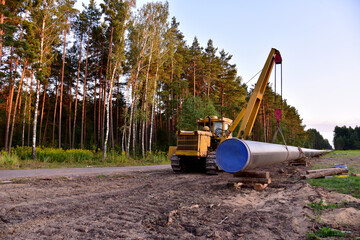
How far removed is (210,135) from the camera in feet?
41.8

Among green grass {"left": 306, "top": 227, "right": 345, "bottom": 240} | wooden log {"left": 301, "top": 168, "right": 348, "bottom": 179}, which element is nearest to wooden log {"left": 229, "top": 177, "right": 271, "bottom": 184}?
wooden log {"left": 301, "top": 168, "right": 348, "bottom": 179}

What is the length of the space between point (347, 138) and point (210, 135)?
137440 mm

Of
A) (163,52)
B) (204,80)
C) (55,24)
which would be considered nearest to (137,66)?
(163,52)

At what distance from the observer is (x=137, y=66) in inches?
873

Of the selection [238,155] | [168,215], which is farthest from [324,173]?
[168,215]

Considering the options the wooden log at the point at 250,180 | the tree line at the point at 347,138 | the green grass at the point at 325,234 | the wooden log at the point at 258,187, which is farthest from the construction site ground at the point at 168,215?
the tree line at the point at 347,138

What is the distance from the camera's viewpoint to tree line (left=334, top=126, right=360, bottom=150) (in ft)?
350

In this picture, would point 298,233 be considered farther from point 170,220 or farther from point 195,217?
point 170,220

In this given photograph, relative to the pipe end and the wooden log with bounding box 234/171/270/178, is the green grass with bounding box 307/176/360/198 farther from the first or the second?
the pipe end

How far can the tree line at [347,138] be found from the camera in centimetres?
10655

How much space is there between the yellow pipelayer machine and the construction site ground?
4596mm

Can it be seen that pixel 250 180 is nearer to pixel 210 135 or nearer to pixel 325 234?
pixel 325 234

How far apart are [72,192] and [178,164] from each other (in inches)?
239

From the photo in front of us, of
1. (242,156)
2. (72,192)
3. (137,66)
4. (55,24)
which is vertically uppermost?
(55,24)
